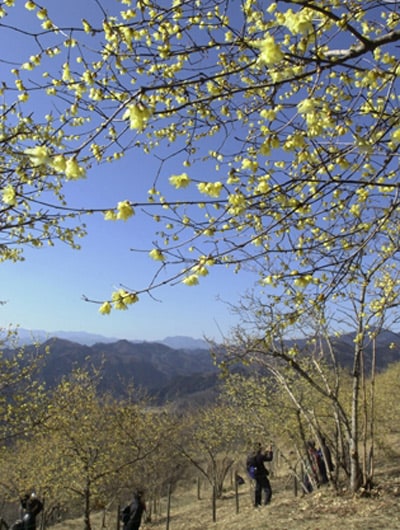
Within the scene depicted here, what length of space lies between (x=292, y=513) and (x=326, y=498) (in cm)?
74

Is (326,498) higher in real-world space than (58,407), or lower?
lower

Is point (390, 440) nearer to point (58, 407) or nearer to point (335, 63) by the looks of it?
point (58, 407)

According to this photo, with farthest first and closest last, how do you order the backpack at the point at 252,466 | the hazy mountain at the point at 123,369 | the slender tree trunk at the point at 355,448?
the hazy mountain at the point at 123,369 → the backpack at the point at 252,466 → the slender tree trunk at the point at 355,448

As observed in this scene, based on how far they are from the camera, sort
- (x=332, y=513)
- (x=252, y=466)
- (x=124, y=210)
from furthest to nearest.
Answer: (x=252, y=466) < (x=332, y=513) < (x=124, y=210)

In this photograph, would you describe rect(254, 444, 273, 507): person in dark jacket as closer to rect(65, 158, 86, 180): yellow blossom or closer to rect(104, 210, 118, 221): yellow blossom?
rect(104, 210, 118, 221): yellow blossom

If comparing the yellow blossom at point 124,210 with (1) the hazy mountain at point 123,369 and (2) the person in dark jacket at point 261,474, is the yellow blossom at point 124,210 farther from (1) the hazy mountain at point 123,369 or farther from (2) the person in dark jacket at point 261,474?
(1) the hazy mountain at point 123,369

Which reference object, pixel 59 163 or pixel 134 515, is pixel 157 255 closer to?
pixel 59 163

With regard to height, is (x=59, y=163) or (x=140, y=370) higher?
(x=59, y=163)

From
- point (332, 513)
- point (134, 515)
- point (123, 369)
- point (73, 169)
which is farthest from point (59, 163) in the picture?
point (123, 369)

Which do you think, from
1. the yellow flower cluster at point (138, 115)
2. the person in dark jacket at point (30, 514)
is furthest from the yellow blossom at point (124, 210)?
the person in dark jacket at point (30, 514)

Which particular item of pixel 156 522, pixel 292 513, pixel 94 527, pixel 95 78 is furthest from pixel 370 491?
pixel 94 527

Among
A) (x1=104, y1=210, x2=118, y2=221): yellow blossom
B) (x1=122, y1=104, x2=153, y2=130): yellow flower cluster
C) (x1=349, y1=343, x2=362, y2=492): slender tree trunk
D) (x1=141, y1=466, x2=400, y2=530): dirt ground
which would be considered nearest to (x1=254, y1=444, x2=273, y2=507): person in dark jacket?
(x1=141, y1=466, x2=400, y2=530): dirt ground

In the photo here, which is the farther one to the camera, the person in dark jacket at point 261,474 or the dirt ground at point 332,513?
the person in dark jacket at point 261,474

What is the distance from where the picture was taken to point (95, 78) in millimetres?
2869
